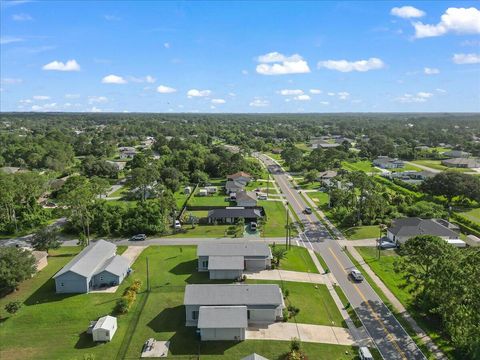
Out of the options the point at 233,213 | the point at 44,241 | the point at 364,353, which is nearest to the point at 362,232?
the point at 233,213

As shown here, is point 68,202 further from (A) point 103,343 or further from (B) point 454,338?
(B) point 454,338

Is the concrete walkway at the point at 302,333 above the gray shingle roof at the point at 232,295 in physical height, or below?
below

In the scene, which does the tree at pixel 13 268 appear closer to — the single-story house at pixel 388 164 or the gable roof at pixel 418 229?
the gable roof at pixel 418 229

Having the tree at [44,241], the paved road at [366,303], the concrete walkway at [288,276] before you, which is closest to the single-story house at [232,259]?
the concrete walkway at [288,276]

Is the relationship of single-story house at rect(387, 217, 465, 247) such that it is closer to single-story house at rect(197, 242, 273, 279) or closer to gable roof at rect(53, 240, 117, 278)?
single-story house at rect(197, 242, 273, 279)

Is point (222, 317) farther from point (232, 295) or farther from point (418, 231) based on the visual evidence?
point (418, 231)

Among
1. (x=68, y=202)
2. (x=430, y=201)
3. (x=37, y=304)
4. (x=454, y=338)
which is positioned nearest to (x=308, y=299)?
(x=454, y=338)
